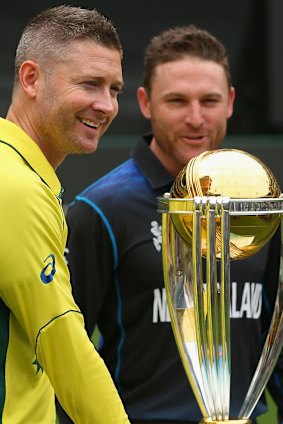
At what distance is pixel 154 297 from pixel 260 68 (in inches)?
177

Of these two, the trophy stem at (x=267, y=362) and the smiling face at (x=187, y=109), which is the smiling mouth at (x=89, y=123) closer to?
the trophy stem at (x=267, y=362)

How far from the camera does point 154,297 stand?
9.88ft

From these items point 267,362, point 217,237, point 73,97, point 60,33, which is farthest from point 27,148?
point 267,362

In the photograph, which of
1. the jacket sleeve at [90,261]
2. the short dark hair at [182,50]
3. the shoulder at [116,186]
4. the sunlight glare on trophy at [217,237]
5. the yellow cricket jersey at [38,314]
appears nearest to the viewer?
the yellow cricket jersey at [38,314]

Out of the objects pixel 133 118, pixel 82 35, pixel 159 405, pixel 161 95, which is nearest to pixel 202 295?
pixel 82 35

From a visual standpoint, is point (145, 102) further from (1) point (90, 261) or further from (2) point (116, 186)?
(1) point (90, 261)

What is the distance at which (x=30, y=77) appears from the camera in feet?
7.98

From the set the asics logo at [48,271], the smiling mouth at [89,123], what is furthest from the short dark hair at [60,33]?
the asics logo at [48,271]

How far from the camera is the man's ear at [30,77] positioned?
7.95 ft

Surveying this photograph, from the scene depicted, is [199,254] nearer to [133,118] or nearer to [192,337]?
[192,337]

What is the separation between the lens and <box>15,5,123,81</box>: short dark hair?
7.89 ft

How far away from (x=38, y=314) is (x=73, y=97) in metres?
0.51

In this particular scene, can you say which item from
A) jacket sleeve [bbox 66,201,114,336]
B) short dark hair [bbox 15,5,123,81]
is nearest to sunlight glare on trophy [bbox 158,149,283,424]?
short dark hair [bbox 15,5,123,81]

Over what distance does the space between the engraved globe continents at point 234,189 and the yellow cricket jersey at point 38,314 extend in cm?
28
